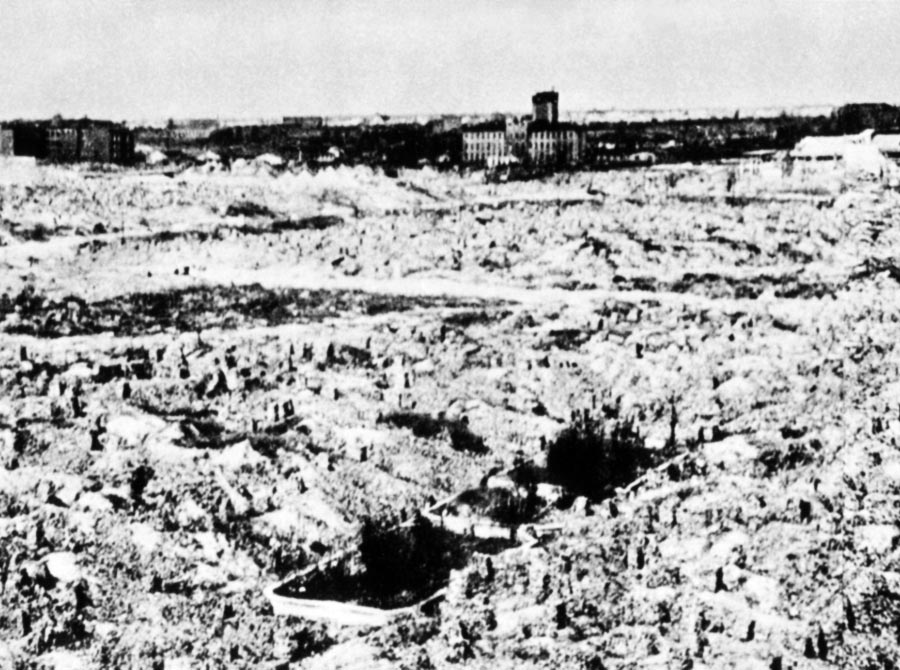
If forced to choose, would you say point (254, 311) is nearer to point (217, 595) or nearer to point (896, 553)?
point (217, 595)

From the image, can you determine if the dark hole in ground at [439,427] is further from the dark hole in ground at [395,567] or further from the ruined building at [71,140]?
the ruined building at [71,140]

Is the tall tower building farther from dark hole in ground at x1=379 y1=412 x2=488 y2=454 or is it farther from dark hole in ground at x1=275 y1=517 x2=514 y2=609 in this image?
dark hole in ground at x1=275 y1=517 x2=514 y2=609

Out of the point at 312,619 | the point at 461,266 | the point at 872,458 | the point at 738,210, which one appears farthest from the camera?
the point at 738,210

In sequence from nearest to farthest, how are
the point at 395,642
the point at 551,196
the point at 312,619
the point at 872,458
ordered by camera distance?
the point at 395,642
the point at 312,619
the point at 872,458
the point at 551,196

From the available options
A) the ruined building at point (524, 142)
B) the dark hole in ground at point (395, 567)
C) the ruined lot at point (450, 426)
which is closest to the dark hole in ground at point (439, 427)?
the ruined lot at point (450, 426)

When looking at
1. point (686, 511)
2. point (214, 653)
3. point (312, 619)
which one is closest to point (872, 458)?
point (686, 511)

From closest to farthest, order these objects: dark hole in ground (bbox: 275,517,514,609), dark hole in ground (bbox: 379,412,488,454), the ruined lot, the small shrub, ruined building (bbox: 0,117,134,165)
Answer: the ruined lot
dark hole in ground (bbox: 275,517,514,609)
the small shrub
dark hole in ground (bbox: 379,412,488,454)
ruined building (bbox: 0,117,134,165)

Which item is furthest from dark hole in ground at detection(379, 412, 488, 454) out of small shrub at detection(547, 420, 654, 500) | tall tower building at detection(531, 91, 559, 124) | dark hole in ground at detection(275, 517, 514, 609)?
tall tower building at detection(531, 91, 559, 124)

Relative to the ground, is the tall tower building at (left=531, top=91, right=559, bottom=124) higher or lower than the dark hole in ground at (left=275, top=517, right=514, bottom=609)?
higher
